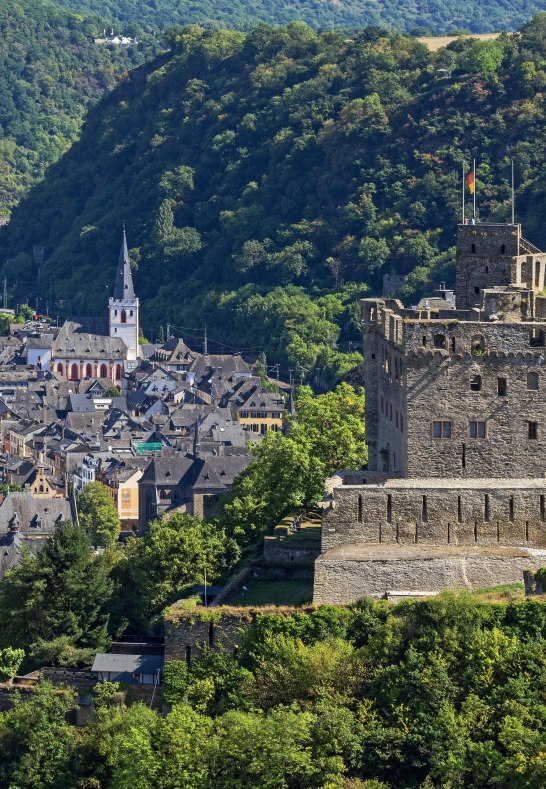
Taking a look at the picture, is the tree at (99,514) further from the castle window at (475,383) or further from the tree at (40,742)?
the castle window at (475,383)

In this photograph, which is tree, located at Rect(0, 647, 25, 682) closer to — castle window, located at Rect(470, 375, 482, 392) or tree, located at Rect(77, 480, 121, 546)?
castle window, located at Rect(470, 375, 482, 392)

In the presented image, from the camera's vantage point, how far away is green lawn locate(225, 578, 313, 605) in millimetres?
73062

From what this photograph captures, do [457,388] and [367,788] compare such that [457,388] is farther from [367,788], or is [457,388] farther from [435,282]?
[435,282]

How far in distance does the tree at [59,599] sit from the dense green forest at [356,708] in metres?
8.93

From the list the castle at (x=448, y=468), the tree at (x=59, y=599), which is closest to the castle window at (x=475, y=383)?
the castle at (x=448, y=468)

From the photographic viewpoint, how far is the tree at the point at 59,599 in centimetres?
7900

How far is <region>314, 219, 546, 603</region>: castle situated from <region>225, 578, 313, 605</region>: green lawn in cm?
225

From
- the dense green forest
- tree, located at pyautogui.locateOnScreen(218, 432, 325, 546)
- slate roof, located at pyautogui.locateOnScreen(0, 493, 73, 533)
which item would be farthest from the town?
the dense green forest

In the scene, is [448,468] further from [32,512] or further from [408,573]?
[32,512]

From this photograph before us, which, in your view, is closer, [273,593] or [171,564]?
[273,593]

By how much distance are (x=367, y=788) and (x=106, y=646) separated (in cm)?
1427

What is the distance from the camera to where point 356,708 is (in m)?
67.4

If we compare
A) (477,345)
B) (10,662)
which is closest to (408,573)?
(477,345)

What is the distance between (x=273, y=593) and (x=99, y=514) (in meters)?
75.7
